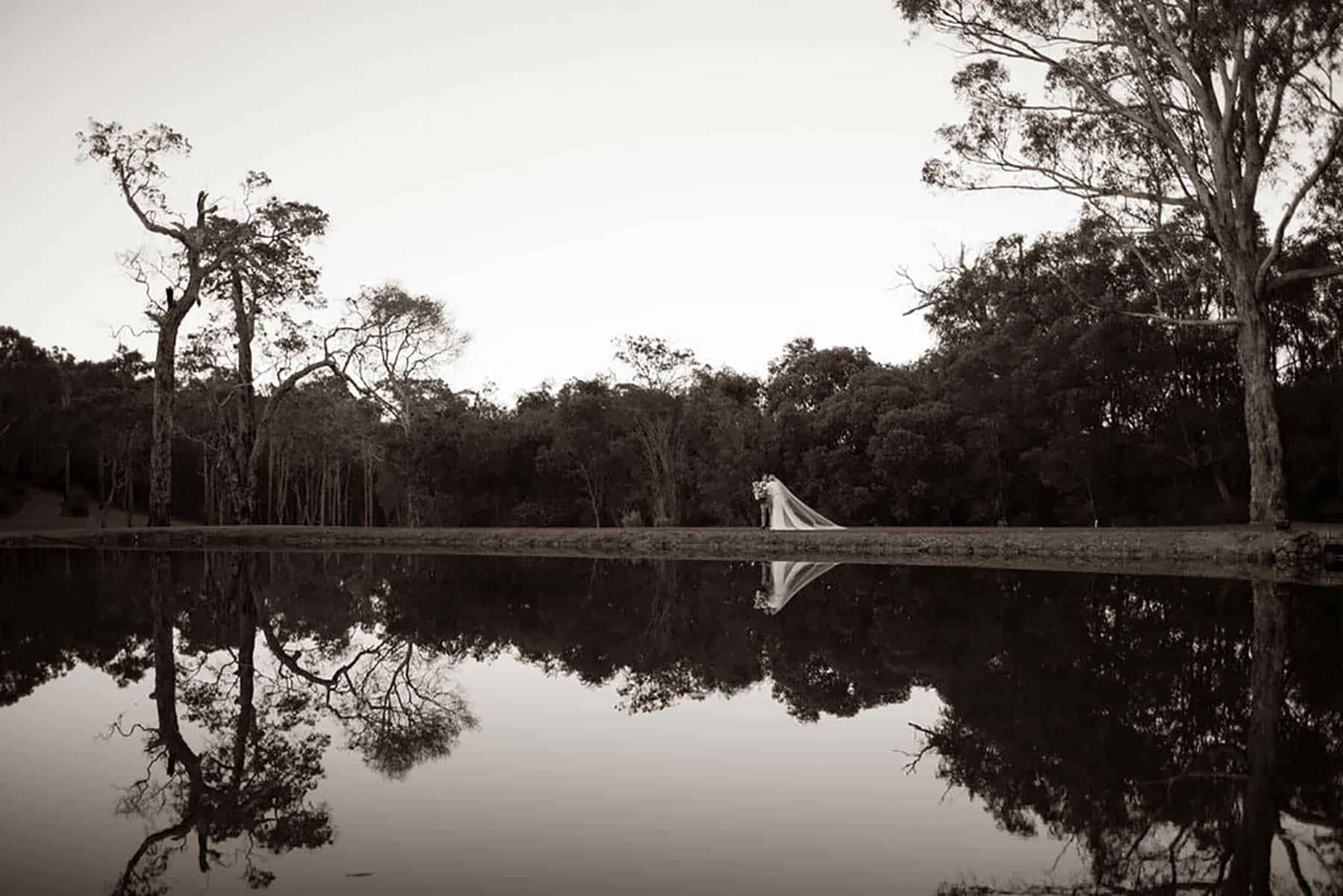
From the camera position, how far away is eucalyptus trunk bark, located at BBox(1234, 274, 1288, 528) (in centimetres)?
2189

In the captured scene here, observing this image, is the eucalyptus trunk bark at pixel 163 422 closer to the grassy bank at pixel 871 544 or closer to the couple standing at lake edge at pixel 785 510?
the grassy bank at pixel 871 544

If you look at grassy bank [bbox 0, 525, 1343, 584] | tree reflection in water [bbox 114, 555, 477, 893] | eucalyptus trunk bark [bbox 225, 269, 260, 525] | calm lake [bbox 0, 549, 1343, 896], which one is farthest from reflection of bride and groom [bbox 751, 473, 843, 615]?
eucalyptus trunk bark [bbox 225, 269, 260, 525]

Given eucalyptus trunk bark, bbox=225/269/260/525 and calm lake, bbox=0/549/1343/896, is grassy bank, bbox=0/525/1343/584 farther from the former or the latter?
calm lake, bbox=0/549/1343/896

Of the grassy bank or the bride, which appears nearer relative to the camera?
the grassy bank

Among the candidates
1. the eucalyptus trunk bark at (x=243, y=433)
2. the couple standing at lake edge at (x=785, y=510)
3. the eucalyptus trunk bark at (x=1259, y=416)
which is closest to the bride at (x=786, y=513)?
the couple standing at lake edge at (x=785, y=510)

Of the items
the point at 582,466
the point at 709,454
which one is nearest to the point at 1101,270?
the point at 709,454

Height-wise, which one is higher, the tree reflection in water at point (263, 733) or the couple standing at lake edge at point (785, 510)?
the couple standing at lake edge at point (785, 510)

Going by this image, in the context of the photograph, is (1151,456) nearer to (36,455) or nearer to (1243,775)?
(1243,775)

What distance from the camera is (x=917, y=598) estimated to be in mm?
15664

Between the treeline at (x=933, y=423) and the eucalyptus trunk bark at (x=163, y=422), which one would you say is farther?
the eucalyptus trunk bark at (x=163, y=422)

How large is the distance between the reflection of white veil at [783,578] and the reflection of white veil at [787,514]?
4.80m

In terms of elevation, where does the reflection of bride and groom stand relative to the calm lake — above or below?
above

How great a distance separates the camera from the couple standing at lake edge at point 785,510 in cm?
2994

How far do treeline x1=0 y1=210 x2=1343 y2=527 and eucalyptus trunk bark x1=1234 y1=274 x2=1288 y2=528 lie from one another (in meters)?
2.30
